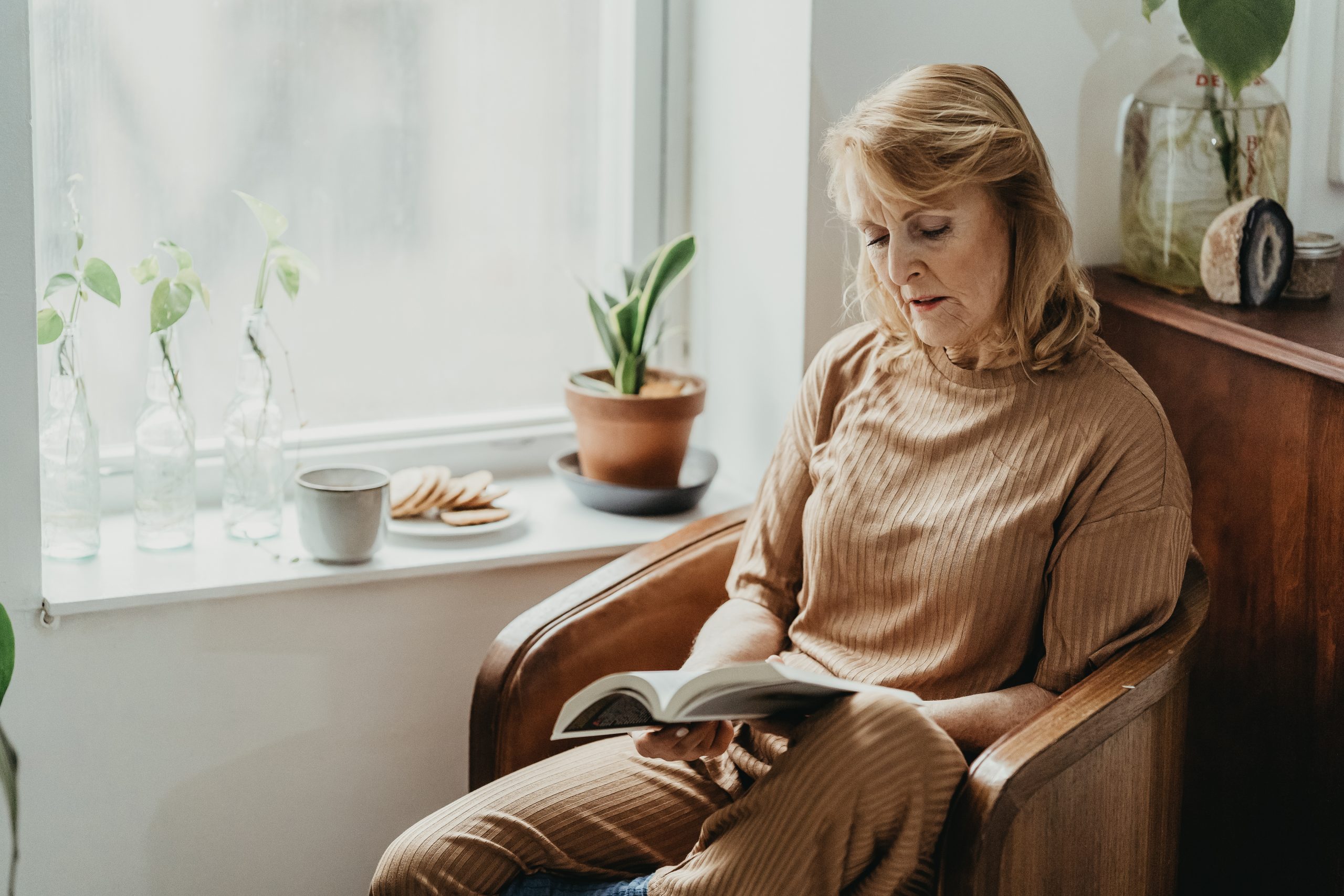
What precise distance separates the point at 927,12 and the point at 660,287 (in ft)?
1.76

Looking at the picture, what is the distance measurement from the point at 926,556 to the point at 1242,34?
75 centimetres

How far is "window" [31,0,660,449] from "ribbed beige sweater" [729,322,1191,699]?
30.0 inches

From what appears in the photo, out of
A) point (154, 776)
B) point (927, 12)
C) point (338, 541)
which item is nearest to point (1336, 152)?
point (927, 12)

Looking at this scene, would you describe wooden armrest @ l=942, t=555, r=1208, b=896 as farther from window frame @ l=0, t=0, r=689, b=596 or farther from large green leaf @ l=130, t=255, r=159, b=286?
large green leaf @ l=130, t=255, r=159, b=286

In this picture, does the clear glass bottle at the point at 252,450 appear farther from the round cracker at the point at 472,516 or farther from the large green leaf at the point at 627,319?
the large green leaf at the point at 627,319

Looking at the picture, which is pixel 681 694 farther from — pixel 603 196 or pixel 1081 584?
pixel 603 196

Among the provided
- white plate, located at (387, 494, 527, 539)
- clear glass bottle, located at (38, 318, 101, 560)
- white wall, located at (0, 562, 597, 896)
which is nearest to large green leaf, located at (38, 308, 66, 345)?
clear glass bottle, located at (38, 318, 101, 560)

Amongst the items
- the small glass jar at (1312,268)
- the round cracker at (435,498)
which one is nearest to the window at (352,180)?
the round cracker at (435,498)

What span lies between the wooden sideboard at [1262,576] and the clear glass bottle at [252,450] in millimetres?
1175

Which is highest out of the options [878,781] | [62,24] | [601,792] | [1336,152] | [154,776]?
[62,24]

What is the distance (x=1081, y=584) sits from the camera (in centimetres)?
138

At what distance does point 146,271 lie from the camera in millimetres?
1830

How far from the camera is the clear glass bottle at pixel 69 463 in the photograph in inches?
70.1

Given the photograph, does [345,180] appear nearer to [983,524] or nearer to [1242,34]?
[983,524]
